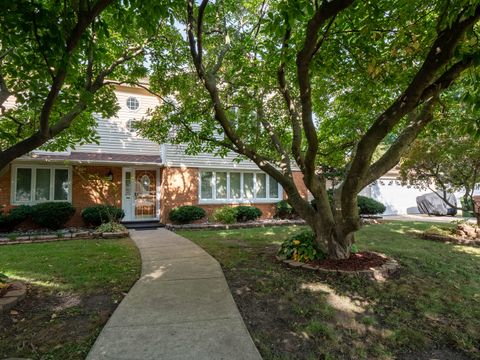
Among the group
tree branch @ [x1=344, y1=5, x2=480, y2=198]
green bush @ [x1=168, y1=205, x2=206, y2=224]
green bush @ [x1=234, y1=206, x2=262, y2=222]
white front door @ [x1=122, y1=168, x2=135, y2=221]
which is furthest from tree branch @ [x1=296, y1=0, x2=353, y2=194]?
white front door @ [x1=122, y1=168, x2=135, y2=221]

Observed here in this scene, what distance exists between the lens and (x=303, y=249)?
5.80 m

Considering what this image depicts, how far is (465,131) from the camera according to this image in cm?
323

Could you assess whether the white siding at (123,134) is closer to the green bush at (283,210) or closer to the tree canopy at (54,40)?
the green bush at (283,210)

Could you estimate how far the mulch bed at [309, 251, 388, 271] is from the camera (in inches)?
201

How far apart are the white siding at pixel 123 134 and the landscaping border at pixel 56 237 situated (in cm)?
472

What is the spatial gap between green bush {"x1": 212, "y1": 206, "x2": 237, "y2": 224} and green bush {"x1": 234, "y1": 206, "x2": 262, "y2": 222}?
33cm

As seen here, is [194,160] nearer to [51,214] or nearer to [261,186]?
[261,186]

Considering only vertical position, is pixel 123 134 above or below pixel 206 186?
above

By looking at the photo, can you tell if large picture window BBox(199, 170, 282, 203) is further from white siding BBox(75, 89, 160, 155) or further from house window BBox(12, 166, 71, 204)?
house window BBox(12, 166, 71, 204)

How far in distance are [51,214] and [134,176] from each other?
3.71 meters

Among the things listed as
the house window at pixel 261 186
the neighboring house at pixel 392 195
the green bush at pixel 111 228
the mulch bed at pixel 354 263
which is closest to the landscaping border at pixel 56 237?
the green bush at pixel 111 228

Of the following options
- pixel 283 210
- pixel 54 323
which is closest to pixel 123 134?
pixel 283 210

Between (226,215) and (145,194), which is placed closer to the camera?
(226,215)

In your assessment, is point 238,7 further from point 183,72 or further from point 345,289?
point 345,289
